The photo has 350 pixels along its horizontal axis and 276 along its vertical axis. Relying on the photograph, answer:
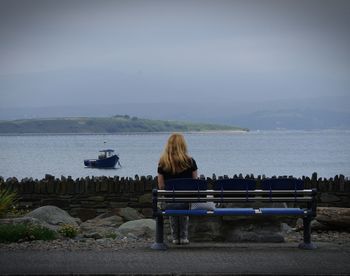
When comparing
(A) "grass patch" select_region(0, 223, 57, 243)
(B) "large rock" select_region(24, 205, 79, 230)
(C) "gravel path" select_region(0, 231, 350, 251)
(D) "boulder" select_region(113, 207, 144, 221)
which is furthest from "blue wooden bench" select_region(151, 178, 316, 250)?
(D) "boulder" select_region(113, 207, 144, 221)

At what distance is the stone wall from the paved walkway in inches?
321

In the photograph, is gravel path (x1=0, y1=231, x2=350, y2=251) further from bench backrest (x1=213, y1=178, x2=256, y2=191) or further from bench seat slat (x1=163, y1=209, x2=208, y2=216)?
bench backrest (x1=213, y1=178, x2=256, y2=191)

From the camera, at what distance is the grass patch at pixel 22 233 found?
1355cm

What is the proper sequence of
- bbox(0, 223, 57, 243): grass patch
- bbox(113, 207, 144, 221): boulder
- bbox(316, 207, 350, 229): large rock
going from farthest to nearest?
bbox(113, 207, 144, 221): boulder → bbox(316, 207, 350, 229): large rock → bbox(0, 223, 57, 243): grass patch

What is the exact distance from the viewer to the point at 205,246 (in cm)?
1280

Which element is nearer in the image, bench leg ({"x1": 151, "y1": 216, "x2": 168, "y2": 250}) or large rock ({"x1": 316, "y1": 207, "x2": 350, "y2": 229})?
bench leg ({"x1": 151, "y1": 216, "x2": 168, "y2": 250})

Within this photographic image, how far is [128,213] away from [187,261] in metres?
9.49

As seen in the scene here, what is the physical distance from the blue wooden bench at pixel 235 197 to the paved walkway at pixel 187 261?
48cm

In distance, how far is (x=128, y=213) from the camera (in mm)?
20625

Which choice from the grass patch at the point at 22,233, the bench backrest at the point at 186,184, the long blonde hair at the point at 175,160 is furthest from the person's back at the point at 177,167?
the grass patch at the point at 22,233

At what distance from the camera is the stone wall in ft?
68.2

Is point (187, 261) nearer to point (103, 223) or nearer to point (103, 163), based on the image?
point (103, 223)

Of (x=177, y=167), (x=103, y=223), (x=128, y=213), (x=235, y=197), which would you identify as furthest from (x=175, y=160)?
(x=128, y=213)

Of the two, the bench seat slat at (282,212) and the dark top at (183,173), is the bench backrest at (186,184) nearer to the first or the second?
the dark top at (183,173)
